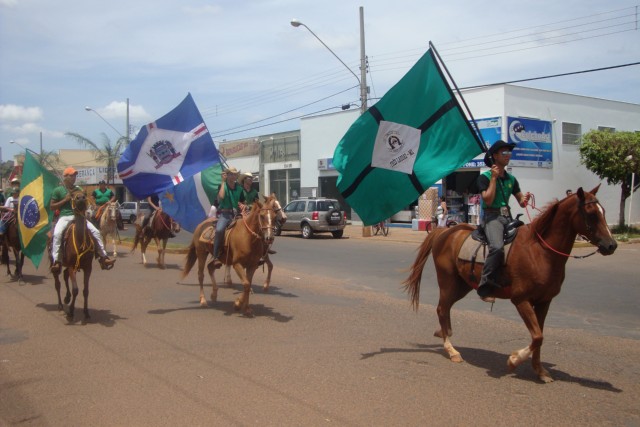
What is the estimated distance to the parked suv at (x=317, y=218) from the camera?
26.9m

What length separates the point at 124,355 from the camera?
6.75m

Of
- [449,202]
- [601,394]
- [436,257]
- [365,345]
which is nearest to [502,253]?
[436,257]

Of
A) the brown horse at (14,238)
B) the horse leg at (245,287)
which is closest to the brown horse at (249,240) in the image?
the horse leg at (245,287)

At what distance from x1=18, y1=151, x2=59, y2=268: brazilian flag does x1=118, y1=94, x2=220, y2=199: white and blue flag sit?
1811 mm

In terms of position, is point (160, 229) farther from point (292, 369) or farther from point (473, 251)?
point (473, 251)

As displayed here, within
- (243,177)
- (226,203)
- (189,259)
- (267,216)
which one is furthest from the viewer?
(189,259)

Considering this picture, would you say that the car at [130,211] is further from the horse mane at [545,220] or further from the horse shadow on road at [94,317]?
the horse mane at [545,220]

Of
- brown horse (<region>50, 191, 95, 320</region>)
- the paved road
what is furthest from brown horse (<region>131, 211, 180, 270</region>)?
brown horse (<region>50, 191, 95, 320</region>)

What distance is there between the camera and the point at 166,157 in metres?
11.8

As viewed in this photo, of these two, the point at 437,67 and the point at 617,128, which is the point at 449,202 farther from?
the point at 437,67

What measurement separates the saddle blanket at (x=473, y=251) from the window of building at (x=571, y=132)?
26769 mm

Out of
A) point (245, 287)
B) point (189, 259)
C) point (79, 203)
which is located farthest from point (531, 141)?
point (79, 203)

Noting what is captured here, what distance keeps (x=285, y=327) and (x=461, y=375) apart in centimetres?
303

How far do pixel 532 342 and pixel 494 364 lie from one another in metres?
0.90
